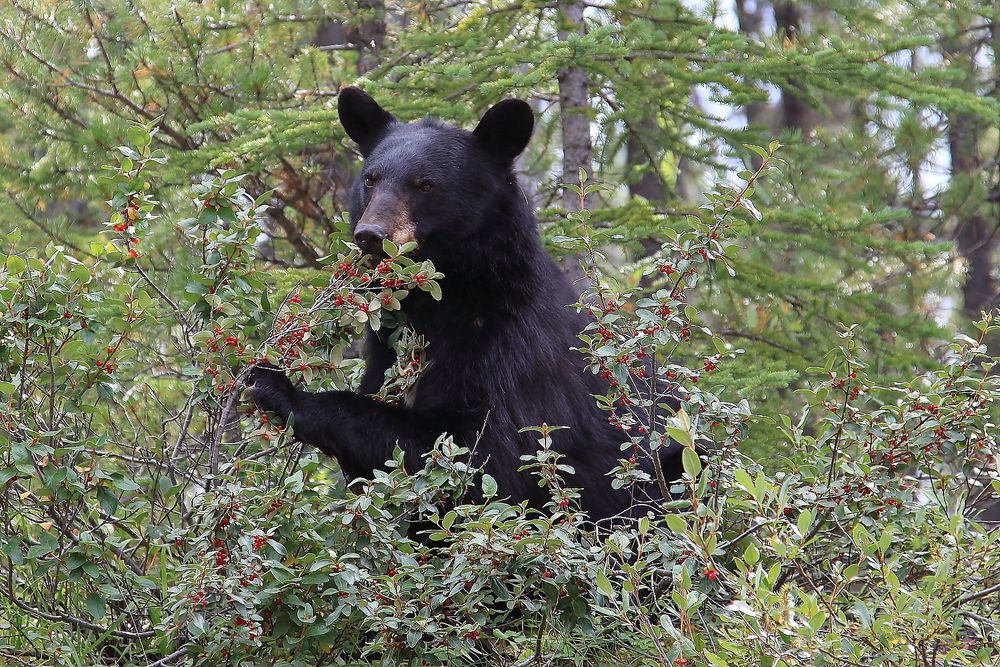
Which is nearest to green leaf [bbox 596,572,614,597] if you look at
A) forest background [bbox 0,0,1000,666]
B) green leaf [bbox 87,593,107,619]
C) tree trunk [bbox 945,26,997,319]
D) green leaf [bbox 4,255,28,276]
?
forest background [bbox 0,0,1000,666]

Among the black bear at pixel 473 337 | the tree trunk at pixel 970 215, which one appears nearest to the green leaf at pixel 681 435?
the black bear at pixel 473 337

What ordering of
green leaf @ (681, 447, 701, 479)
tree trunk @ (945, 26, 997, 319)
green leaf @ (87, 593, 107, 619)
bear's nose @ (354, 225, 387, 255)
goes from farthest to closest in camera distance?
tree trunk @ (945, 26, 997, 319) < bear's nose @ (354, 225, 387, 255) < green leaf @ (87, 593, 107, 619) < green leaf @ (681, 447, 701, 479)

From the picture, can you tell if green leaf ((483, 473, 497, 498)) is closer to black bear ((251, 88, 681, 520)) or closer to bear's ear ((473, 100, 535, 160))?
black bear ((251, 88, 681, 520))

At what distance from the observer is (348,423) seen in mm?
3869

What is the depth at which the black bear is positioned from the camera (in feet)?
12.8

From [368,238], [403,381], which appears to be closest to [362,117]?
[368,238]

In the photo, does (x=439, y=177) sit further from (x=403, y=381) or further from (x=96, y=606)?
(x=96, y=606)

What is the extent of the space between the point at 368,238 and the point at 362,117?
112cm

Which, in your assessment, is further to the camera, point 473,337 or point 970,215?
point 970,215

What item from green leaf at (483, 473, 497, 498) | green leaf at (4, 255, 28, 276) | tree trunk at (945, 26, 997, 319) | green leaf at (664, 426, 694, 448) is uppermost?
green leaf at (4, 255, 28, 276)

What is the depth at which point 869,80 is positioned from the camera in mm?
5273

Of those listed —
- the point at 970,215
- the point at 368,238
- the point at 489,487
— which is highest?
the point at 368,238

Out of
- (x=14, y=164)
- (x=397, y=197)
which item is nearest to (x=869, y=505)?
(x=397, y=197)

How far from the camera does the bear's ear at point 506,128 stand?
4422mm
